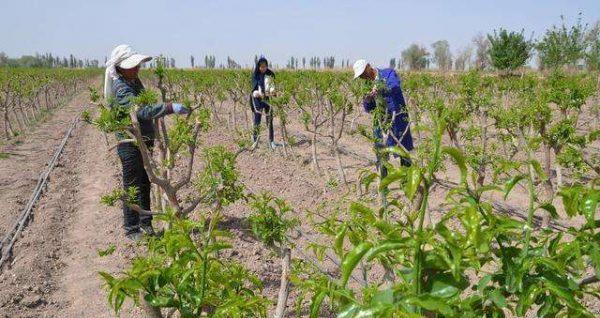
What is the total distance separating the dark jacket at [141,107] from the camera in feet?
13.3

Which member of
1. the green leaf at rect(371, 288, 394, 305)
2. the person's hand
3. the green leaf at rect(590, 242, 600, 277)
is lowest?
the green leaf at rect(371, 288, 394, 305)

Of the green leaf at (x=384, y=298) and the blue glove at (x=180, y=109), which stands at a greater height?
the blue glove at (x=180, y=109)

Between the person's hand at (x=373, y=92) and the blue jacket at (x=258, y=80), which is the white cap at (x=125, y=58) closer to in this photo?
the person's hand at (x=373, y=92)

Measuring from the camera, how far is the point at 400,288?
43.2 inches

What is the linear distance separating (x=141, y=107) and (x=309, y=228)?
2.24 m

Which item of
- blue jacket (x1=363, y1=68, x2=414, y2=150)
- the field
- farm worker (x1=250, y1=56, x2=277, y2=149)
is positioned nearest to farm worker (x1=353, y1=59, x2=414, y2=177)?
blue jacket (x1=363, y1=68, x2=414, y2=150)

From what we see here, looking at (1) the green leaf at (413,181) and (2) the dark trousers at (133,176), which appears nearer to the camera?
(1) the green leaf at (413,181)

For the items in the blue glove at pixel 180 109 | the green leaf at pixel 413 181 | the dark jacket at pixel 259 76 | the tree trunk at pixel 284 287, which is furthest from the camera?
the dark jacket at pixel 259 76

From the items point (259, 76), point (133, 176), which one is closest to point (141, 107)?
point (133, 176)

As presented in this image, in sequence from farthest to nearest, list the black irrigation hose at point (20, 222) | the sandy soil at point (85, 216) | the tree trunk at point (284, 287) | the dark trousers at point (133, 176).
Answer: the black irrigation hose at point (20, 222), the dark trousers at point (133, 176), the sandy soil at point (85, 216), the tree trunk at point (284, 287)

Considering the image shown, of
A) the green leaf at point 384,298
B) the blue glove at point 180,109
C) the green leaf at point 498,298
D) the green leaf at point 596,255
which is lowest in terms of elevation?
the green leaf at point 498,298

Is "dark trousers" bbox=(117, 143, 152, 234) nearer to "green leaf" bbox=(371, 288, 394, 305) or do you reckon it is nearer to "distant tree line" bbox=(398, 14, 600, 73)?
"green leaf" bbox=(371, 288, 394, 305)

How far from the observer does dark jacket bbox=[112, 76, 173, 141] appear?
405 cm

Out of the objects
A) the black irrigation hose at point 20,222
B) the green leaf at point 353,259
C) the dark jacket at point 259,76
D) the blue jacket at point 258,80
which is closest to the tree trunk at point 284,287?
the green leaf at point 353,259
